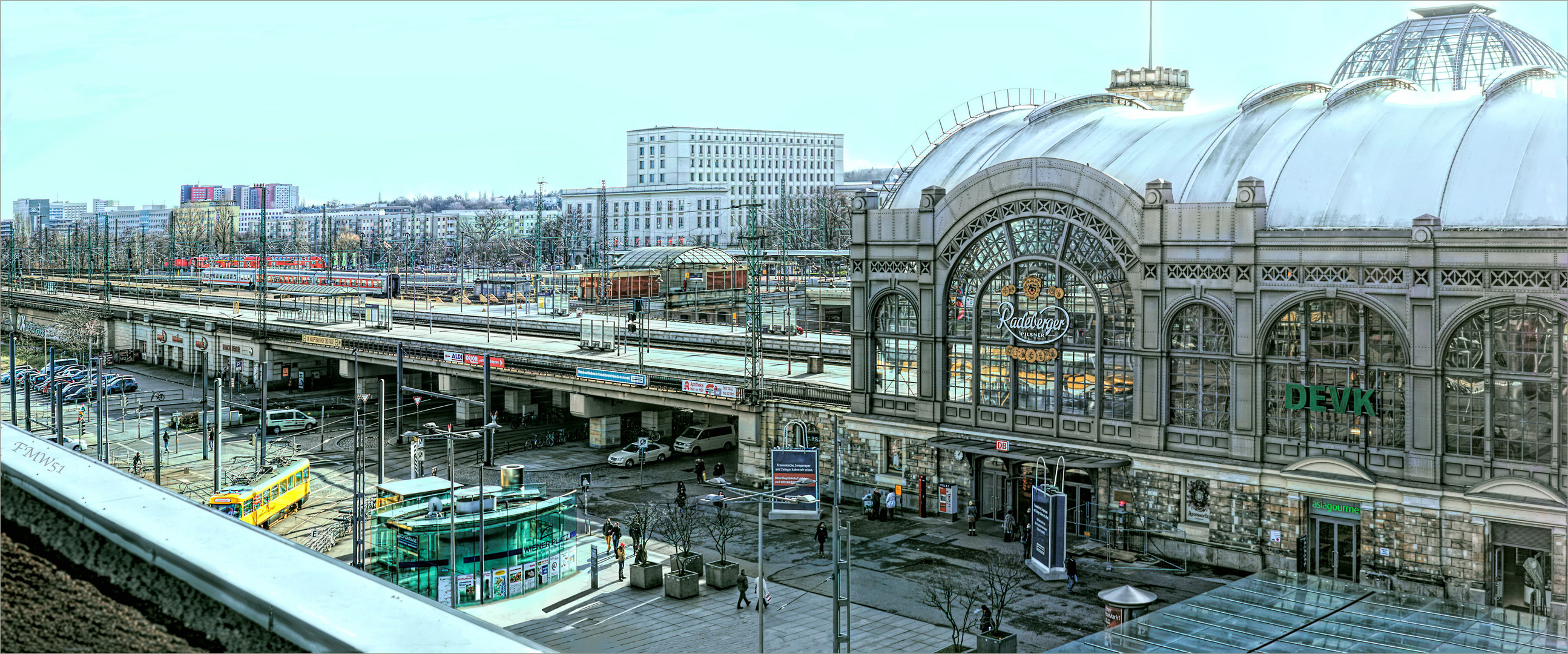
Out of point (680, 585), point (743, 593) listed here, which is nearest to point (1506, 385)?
point (743, 593)

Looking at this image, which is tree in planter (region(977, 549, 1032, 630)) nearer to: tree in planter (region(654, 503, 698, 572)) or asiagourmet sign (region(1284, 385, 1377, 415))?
tree in planter (region(654, 503, 698, 572))

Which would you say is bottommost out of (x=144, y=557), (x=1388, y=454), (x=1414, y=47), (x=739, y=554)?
(x=739, y=554)

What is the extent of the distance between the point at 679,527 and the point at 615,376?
2444cm

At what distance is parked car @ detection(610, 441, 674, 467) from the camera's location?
67.3 m

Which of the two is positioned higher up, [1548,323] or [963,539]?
[1548,323]

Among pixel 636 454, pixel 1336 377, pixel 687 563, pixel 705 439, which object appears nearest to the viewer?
pixel 687 563

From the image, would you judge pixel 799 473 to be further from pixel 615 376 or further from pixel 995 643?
pixel 995 643

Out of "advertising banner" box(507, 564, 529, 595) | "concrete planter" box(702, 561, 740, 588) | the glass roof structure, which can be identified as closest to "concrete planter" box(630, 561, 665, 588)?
"concrete planter" box(702, 561, 740, 588)

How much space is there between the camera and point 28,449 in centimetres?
1064

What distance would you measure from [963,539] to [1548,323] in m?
21.8

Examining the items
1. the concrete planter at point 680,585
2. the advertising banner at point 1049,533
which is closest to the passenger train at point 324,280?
the concrete planter at point 680,585

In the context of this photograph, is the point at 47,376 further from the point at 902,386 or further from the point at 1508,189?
the point at 1508,189

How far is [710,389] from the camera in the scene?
62.4 m

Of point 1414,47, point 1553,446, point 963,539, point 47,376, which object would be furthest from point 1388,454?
point 47,376
